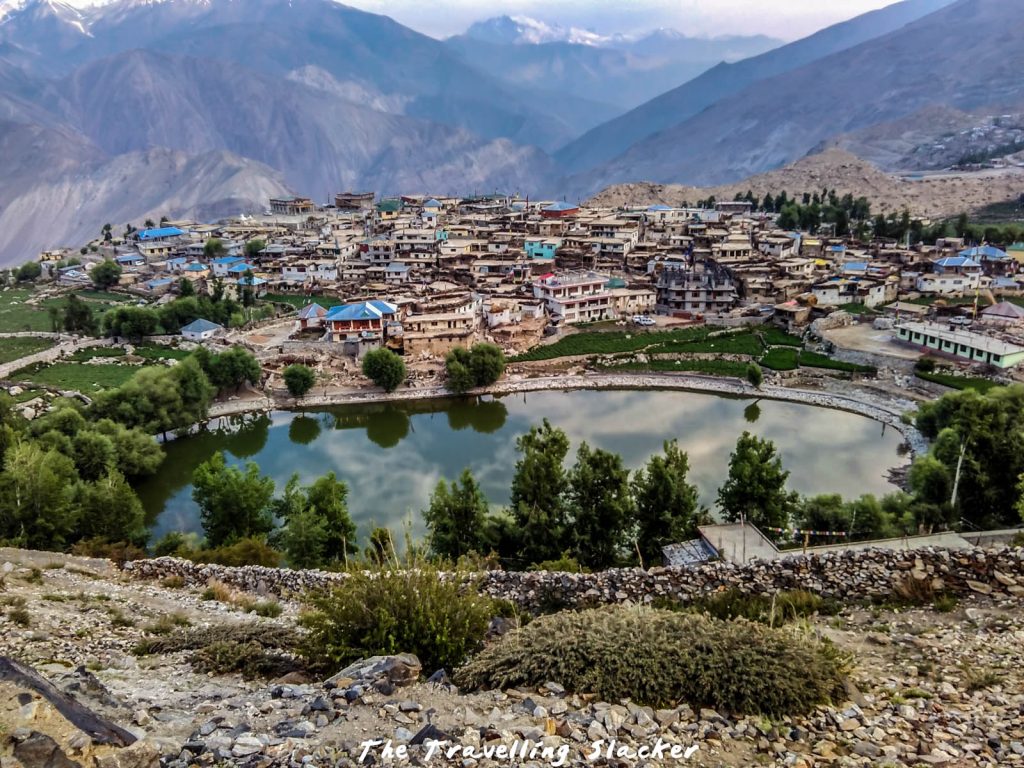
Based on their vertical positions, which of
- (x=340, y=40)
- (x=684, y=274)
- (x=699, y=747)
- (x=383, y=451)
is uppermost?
(x=340, y=40)

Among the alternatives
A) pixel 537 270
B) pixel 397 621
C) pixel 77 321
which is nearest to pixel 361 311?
pixel 537 270

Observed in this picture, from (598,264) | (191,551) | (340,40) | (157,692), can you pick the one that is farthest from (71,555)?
(340,40)

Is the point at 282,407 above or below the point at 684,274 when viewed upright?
below

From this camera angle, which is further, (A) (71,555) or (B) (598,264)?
(B) (598,264)

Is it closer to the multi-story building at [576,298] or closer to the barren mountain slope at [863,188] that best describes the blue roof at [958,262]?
the multi-story building at [576,298]

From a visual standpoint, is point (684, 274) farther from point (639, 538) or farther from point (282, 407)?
point (639, 538)

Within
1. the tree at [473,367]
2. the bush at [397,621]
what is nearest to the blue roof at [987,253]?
the tree at [473,367]
